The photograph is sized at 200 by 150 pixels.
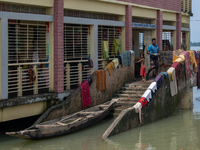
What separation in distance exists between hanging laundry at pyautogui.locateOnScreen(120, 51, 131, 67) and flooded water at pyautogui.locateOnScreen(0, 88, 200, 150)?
3117mm

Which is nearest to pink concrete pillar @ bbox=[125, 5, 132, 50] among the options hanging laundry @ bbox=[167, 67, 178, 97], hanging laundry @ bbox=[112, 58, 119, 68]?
hanging laundry @ bbox=[112, 58, 119, 68]

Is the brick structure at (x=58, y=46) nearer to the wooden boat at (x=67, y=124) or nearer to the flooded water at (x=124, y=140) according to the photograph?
the wooden boat at (x=67, y=124)

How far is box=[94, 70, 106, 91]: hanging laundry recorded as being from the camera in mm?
13352

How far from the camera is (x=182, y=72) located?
1538cm

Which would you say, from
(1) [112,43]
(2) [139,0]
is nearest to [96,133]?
(1) [112,43]

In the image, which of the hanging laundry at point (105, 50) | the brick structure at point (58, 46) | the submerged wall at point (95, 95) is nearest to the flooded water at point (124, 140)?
the submerged wall at point (95, 95)

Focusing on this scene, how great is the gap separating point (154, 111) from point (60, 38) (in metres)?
4.24

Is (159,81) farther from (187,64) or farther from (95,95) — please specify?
(187,64)

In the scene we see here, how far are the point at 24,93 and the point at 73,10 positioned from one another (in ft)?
11.7

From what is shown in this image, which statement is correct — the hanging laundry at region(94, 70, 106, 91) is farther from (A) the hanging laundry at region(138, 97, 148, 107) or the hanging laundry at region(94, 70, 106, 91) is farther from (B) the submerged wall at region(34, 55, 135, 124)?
(A) the hanging laundry at region(138, 97, 148, 107)

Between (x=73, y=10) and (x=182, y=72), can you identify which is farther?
(x=182, y=72)

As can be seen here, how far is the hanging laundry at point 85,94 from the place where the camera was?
41.2 feet

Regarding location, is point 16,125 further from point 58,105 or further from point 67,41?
point 67,41

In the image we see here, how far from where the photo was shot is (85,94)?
1271 cm
